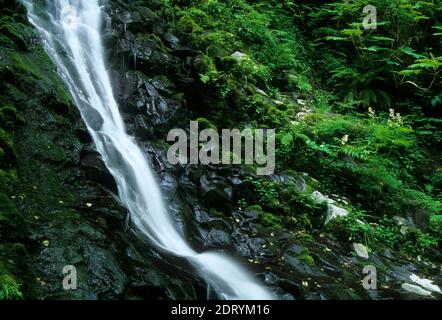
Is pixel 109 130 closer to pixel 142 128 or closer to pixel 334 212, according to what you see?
pixel 142 128

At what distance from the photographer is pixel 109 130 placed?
6.55 meters

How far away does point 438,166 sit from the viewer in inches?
367

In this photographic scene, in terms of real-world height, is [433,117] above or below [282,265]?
above

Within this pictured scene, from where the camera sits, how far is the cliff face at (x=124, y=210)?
3875mm

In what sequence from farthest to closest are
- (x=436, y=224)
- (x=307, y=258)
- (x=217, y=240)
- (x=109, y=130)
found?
1. (x=436, y=224)
2. (x=109, y=130)
3. (x=217, y=240)
4. (x=307, y=258)

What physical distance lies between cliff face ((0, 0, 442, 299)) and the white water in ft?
0.74

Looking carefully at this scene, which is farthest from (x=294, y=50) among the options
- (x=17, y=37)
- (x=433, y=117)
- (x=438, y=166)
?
(x=17, y=37)

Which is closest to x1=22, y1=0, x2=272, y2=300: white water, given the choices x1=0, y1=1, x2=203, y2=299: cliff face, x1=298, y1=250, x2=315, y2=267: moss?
x1=0, y1=1, x2=203, y2=299: cliff face

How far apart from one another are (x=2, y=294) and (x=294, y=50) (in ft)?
35.1

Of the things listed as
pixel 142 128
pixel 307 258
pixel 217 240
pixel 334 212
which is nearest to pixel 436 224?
pixel 334 212

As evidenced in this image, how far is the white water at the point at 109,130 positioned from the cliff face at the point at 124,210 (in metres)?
0.23

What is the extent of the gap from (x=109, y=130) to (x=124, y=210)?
2.14 meters

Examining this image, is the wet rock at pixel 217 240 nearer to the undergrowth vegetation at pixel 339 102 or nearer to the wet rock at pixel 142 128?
the undergrowth vegetation at pixel 339 102
